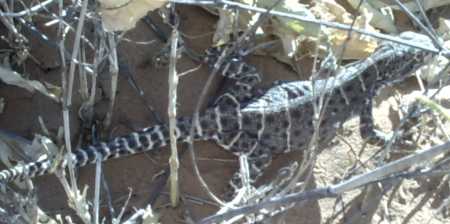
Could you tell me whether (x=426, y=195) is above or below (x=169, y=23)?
below

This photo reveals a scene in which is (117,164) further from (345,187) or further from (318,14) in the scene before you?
(345,187)

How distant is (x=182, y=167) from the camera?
4.29 metres

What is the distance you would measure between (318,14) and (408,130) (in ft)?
2.50

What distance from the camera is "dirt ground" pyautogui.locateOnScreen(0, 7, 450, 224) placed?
4.16m

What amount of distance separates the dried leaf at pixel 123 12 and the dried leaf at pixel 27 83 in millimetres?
1141

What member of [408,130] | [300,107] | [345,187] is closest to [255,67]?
[300,107]

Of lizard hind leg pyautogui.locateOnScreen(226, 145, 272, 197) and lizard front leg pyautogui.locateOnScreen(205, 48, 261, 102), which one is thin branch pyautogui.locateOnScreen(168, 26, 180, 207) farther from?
lizard front leg pyautogui.locateOnScreen(205, 48, 261, 102)

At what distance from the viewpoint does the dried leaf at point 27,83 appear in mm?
4160

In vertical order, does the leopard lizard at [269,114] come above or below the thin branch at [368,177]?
below

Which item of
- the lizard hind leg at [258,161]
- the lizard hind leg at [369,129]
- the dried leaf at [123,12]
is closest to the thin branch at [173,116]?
the dried leaf at [123,12]

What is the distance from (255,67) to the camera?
472 centimetres

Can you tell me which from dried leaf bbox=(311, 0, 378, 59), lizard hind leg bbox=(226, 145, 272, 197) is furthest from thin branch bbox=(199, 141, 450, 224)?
dried leaf bbox=(311, 0, 378, 59)

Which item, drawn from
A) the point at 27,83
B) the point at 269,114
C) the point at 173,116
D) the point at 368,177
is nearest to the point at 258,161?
the point at 269,114

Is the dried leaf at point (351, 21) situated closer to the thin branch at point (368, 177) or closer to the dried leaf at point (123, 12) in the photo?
the dried leaf at point (123, 12)
